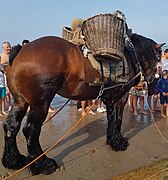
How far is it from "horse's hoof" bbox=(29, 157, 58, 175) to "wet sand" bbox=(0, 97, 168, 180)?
73 millimetres

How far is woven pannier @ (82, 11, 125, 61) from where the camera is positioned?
431cm

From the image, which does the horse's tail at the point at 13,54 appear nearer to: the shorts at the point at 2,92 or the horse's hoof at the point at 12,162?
the horse's hoof at the point at 12,162

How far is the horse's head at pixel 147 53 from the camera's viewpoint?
5320 mm

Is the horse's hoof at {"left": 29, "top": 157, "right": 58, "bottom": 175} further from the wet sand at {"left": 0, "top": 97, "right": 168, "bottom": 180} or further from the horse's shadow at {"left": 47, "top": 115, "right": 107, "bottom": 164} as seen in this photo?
the horse's shadow at {"left": 47, "top": 115, "right": 107, "bottom": 164}

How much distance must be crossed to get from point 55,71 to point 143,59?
2.08m

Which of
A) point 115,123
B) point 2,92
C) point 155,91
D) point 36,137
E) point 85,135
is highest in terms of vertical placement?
point 36,137

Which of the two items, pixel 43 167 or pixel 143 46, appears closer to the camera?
pixel 43 167

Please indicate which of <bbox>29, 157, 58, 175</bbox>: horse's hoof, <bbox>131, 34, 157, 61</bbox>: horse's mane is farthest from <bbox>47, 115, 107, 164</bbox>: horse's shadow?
<bbox>131, 34, 157, 61</bbox>: horse's mane

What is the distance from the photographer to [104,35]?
14.3 feet

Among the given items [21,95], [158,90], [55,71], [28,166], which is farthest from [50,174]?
[158,90]

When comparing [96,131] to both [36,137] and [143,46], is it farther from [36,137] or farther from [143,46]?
[36,137]

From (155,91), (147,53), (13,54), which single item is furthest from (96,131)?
(13,54)

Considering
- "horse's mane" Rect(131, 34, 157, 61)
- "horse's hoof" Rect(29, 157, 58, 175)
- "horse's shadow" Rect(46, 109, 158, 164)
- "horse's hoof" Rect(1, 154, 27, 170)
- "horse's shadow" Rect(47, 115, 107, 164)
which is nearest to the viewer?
"horse's hoof" Rect(29, 157, 58, 175)

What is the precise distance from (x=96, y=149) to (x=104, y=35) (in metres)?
2.06
